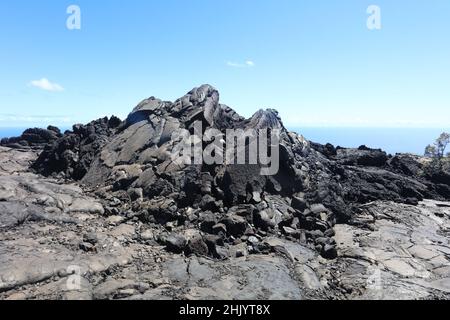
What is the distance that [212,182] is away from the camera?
25.7m

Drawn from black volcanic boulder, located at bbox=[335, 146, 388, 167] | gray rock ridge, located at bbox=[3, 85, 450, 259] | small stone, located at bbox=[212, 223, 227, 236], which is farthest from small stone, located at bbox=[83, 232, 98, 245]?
black volcanic boulder, located at bbox=[335, 146, 388, 167]

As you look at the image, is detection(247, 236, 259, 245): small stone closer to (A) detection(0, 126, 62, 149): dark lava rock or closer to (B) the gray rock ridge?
(B) the gray rock ridge

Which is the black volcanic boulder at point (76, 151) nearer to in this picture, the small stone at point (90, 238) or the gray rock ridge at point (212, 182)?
the gray rock ridge at point (212, 182)

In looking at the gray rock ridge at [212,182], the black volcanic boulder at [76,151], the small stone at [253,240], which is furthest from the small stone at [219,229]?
the black volcanic boulder at [76,151]

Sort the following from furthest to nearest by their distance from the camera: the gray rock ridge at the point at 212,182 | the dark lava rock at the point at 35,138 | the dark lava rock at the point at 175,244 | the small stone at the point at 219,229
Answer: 1. the dark lava rock at the point at 35,138
2. the gray rock ridge at the point at 212,182
3. the small stone at the point at 219,229
4. the dark lava rock at the point at 175,244

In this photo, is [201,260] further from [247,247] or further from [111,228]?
[111,228]

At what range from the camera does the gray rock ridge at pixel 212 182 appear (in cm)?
2245

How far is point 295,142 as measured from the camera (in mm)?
32906

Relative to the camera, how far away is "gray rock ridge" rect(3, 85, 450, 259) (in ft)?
73.7

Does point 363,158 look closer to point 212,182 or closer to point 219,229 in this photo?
point 212,182

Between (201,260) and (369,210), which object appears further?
(369,210)

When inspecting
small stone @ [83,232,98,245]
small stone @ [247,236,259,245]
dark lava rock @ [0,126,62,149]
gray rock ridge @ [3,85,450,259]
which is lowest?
small stone @ [247,236,259,245]
